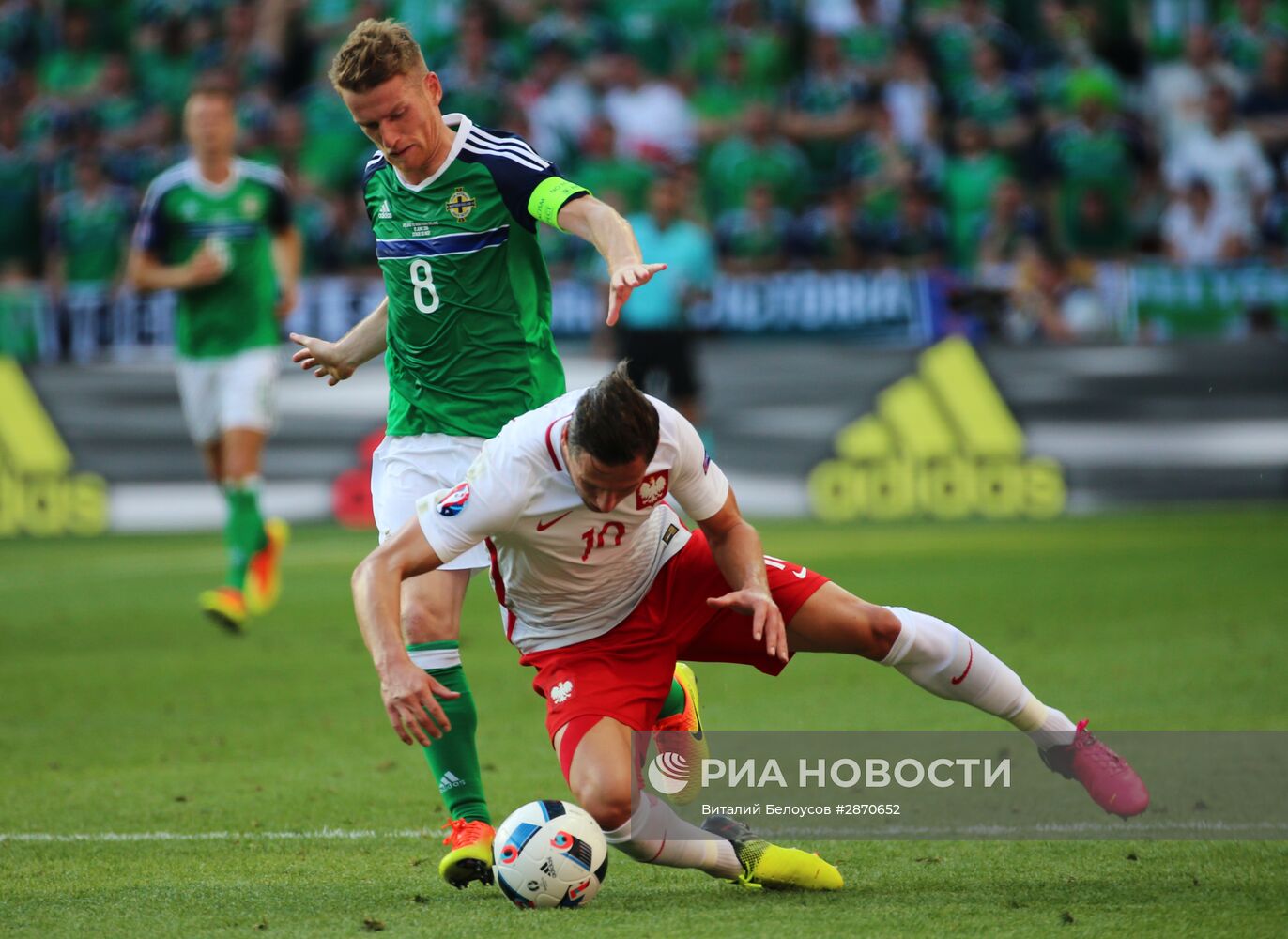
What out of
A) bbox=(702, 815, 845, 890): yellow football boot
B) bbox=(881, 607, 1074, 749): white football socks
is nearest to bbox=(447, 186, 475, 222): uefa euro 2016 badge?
bbox=(881, 607, 1074, 749): white football socks

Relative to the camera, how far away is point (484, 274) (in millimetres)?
5617

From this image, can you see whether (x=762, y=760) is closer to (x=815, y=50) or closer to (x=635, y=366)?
(x=635, y=366)

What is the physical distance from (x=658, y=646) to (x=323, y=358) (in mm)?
1472

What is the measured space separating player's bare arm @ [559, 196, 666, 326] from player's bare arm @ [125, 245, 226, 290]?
5.10 m

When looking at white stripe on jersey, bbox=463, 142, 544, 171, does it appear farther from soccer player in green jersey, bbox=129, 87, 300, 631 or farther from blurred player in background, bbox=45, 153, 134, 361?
blurred player in background, bbox=45, 153, 134, 361

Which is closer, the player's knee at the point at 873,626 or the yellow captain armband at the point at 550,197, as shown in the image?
the player's knee at the point at 873,626

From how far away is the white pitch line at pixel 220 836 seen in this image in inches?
219

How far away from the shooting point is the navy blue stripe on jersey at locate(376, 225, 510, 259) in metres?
5.56

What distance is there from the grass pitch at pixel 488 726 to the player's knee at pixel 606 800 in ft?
0.74

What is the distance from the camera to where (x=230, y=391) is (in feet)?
33.4

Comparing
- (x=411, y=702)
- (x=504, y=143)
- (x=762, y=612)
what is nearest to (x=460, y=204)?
(x=504, y=143)

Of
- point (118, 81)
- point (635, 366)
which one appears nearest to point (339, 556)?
point (635, 366)

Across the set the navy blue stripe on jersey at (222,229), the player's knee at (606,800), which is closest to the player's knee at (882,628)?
the player's knee at (606,800)

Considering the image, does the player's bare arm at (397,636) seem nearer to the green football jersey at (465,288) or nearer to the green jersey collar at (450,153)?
the green football jersey at (465,288)
